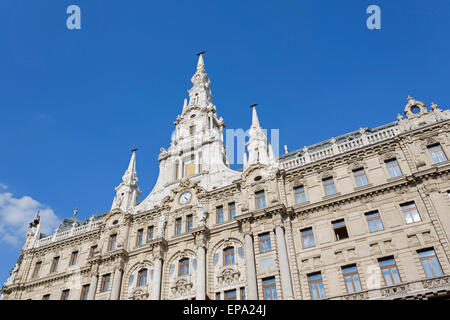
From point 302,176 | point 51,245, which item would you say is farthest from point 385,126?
point 51,245

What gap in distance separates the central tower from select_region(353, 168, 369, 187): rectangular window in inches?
442

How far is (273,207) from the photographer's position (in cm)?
3158

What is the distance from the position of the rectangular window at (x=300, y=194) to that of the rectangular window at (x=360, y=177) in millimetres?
4500

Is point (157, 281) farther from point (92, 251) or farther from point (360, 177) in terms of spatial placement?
point (360, 177)

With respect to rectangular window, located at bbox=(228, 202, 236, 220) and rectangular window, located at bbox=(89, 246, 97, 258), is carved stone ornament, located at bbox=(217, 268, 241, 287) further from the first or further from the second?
rectangular window, located at bbox=(89, 246, 97, 258)

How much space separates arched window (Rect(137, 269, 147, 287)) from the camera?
34.6 meters

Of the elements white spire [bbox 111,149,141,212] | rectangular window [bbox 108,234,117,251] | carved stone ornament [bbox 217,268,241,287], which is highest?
white spire [bbox 111,149,141,212]

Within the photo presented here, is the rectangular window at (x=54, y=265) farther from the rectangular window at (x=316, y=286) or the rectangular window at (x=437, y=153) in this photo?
the rectangular window at (x=437, y=153)

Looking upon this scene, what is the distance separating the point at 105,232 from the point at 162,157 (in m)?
10.4

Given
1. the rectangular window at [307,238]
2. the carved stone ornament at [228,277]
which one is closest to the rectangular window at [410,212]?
the rectangular window at [307,238]

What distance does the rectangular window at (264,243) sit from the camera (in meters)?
31.0

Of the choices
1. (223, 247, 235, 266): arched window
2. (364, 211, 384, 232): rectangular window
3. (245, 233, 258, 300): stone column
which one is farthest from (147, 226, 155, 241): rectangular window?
(364, 211, 384, 232): rectangular window

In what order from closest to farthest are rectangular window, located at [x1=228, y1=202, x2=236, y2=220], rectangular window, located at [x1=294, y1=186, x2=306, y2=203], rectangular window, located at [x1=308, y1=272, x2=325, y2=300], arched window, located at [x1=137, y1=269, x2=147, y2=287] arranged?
rectangular window, located at [x1=308, y1=272, x2=325, y2=300], rectangular window, located at [x1=294, y1=186, x2=306, y2=203], arched window, located at [x1=137, y1=269, x2=147, y2=287], rectangular window, located at [x1=228, y1=202, x2=236, y2=220]
